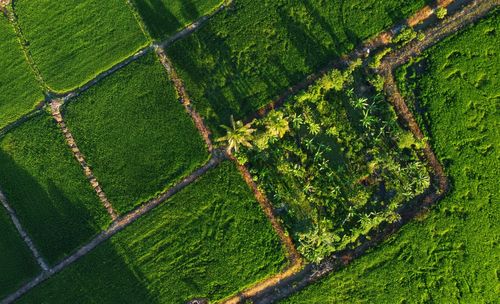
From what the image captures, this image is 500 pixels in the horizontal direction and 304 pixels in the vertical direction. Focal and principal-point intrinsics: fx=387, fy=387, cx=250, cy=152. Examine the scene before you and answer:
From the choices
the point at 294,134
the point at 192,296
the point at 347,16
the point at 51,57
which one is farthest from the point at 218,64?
the point at 192,296

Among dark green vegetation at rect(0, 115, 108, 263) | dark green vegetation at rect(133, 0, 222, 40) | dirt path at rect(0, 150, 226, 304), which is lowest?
dirt path at rect(0, 150, 226, 304)

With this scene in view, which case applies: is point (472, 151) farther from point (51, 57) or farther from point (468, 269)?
point (51, 57)

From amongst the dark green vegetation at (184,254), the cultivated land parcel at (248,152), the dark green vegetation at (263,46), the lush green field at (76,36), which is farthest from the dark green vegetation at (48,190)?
the dark green vegetation at (263,46)

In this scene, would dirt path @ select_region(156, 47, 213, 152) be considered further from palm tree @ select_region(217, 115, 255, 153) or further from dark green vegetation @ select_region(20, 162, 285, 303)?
dark green vegetation @ select_region(20, 162, 285, 303)

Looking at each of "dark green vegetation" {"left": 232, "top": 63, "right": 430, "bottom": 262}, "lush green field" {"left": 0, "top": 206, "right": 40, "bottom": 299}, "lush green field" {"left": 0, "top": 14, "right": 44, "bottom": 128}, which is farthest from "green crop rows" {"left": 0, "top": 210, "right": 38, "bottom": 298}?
"dark green vegetation" {"left": 232, "top": 63, "right": 430, "bottom": 262}

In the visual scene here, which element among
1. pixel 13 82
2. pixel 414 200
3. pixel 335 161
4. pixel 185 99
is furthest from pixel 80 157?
pixel 414 200
